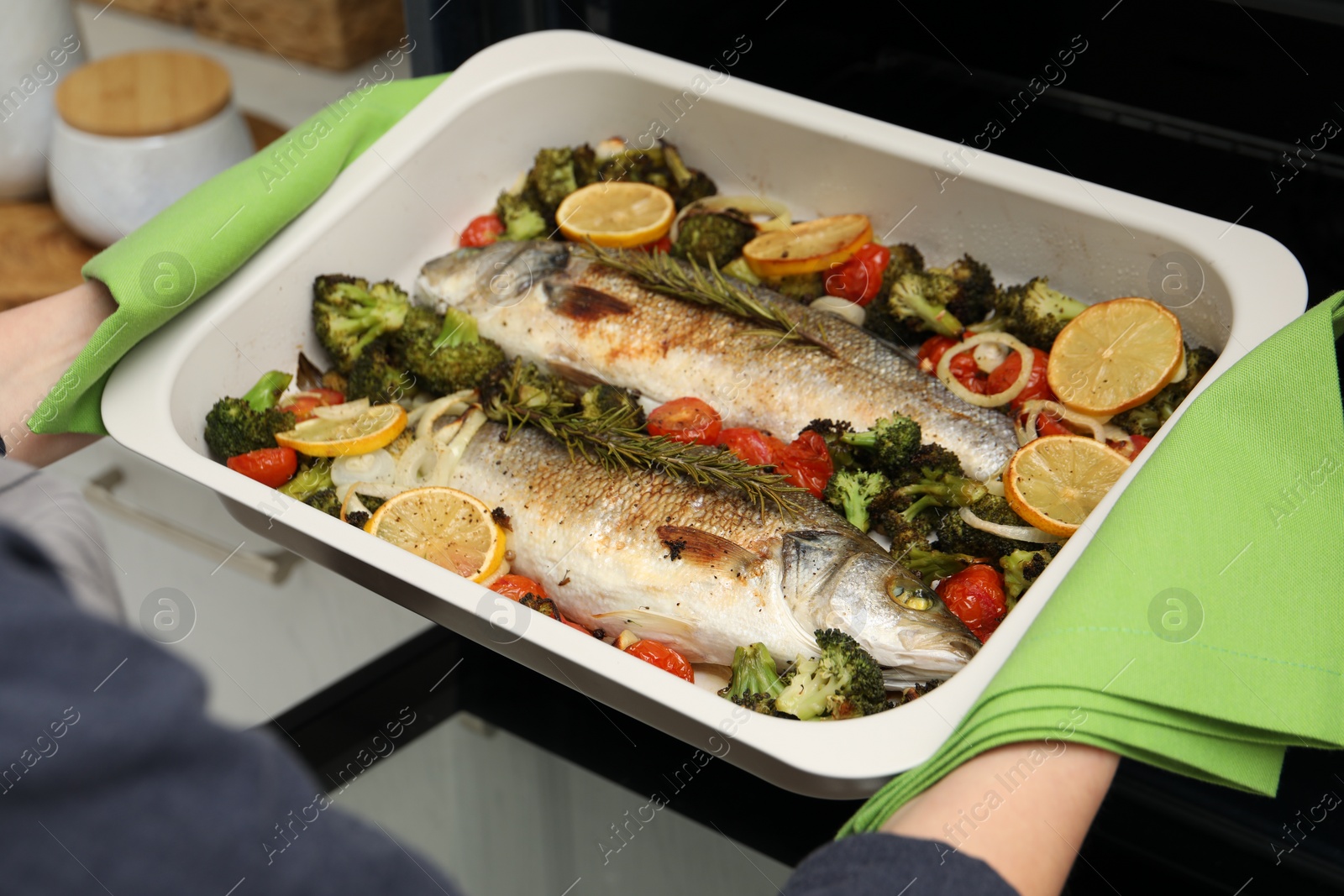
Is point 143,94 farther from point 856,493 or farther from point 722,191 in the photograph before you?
point 856,493

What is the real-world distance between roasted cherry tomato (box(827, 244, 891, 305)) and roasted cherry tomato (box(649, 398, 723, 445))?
1.20 feet

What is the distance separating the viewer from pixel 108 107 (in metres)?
2.46

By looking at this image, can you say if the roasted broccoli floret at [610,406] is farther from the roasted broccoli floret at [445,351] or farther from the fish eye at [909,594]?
the fish eye at [909,594]

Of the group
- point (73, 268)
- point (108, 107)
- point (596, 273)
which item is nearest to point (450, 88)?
point (596, 273)

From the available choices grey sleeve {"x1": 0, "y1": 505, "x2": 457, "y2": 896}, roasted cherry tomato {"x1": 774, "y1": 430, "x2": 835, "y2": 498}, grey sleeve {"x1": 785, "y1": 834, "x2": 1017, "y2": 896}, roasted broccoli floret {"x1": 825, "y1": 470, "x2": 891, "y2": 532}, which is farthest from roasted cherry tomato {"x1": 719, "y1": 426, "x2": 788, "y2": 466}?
grey sleeve {"x1": 0, "y1": 505, "x2": 457, "y2": 896}

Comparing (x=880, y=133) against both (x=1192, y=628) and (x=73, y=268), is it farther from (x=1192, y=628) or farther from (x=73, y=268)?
(x=73, y=268)

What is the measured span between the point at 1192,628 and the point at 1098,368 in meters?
0.65

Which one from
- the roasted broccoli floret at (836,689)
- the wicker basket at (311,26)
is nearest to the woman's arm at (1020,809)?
the roasted broccoli floret at (836,689)

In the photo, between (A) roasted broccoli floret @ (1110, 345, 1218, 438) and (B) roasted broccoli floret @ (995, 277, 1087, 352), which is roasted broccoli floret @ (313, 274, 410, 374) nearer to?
(B) roasted broccoli floret @ (995, 277, 1087, 352)

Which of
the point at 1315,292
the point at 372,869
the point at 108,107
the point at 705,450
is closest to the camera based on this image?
the point at 372,869

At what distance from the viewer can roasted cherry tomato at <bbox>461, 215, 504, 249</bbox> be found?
83.9 inches

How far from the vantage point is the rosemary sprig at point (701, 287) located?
1.82 m

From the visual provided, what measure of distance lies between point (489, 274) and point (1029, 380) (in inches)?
38.7

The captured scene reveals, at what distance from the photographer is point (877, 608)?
145 centimetres
